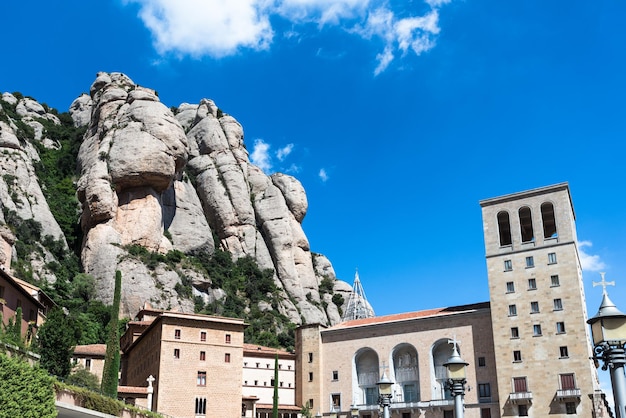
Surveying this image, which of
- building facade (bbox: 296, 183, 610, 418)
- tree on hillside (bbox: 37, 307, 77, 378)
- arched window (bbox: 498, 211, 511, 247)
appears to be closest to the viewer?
tree on hillside (bbox: 37, 307, 77, 378)

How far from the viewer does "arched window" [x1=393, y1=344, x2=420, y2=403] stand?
6075cm

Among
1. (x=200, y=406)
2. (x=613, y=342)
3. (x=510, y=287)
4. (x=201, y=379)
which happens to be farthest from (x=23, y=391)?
(x=510, y=287)

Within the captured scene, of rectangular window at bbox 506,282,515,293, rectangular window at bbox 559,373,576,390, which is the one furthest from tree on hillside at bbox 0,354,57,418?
rectangular window at bbox 506,282,515,293

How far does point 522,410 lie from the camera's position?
5362cm

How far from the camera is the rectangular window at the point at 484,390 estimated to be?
56150 mm

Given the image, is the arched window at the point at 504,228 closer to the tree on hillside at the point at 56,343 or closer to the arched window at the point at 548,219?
the arched window at the point at 548,219

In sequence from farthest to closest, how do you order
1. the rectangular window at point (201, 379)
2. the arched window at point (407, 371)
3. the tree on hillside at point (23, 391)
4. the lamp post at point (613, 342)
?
the arched window at point (407, 371), the rectangular window at point (201, 379), the tree on hillside at point (23, 391), the lamp post at point (613, 342)

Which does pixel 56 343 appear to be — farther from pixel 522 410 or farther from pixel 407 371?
pixel 522 410

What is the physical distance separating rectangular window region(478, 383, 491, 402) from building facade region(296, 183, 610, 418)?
0.28 ft

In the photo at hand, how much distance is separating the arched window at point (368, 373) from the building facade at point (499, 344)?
10 cm

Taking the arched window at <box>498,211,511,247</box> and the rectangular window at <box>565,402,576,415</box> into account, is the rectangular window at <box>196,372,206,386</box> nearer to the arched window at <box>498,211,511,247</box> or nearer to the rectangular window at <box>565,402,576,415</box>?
the rectangular window at <box>565,402,576,415</box>

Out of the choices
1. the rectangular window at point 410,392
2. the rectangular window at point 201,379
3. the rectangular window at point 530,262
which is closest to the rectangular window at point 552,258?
the rectangular window at point 530,262

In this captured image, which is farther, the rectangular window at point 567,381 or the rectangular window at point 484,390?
the rectangular window at point 484,390

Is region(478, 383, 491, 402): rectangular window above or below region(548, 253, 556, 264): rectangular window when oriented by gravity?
below
